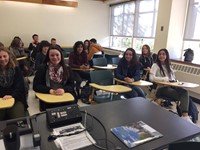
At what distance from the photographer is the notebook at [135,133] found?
102cm

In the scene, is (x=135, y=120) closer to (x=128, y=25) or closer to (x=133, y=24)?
(x=133, y=24)

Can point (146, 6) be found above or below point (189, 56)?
above

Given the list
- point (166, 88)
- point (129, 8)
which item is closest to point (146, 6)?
point (129, 8)

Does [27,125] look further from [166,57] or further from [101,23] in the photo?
[101,23]

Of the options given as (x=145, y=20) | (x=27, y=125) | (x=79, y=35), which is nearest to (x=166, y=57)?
(x=27, y=125)

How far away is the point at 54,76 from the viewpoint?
2.37 metres

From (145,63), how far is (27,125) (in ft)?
12.4

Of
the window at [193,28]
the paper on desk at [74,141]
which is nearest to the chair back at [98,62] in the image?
the window at [193,28]

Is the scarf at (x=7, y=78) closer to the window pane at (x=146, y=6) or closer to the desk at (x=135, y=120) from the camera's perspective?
the desk at (x=135, y=120)

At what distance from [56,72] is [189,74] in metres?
3.10

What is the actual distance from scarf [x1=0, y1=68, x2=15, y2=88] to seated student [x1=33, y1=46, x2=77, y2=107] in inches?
11.1

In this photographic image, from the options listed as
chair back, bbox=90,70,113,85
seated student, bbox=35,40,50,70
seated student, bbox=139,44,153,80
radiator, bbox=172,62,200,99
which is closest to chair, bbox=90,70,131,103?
chair back, bbox=90,70,113,85

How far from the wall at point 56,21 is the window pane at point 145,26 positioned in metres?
2.39

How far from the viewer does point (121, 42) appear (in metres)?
7.66
